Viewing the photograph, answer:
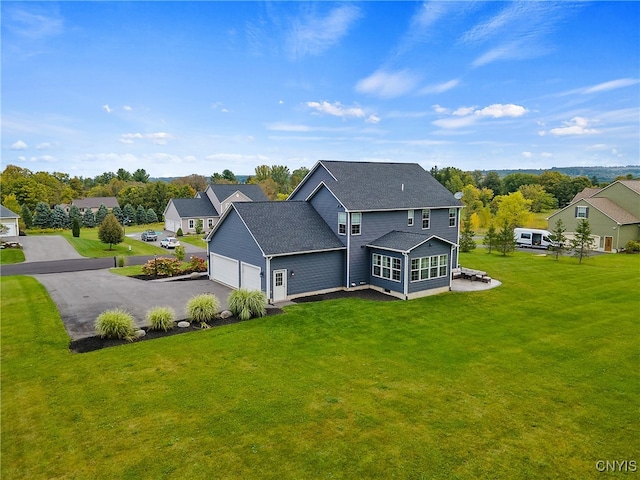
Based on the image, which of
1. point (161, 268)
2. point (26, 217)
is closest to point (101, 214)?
point (26, 217)

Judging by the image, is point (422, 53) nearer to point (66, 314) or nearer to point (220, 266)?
point (220, 266)

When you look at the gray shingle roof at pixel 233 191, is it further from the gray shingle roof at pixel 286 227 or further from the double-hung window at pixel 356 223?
the double-hung window at pixel 356 223

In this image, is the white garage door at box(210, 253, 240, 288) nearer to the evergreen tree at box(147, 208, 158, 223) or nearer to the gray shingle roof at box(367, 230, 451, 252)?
the gray shingle roof at box(367, 230, 451, 252)

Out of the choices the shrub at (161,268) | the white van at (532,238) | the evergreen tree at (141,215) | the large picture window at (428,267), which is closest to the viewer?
the large picture window at (428,267)

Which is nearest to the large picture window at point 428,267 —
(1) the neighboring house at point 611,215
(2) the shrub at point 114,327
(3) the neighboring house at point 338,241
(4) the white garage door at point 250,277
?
(3) the neighboring house at point 338,241

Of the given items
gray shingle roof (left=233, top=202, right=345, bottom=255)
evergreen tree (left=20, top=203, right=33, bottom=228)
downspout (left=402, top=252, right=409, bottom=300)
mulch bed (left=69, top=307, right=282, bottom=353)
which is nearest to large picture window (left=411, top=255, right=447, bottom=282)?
downspout (left=402, top=252, right=409, bottom=300)
